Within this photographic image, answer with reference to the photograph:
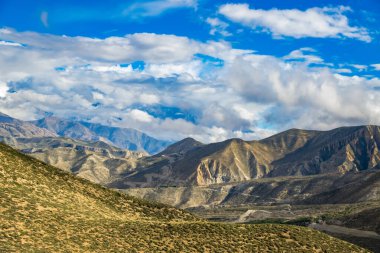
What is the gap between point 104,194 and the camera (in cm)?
8012

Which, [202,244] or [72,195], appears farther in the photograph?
[72,195]

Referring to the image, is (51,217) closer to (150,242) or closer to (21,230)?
(21,230)

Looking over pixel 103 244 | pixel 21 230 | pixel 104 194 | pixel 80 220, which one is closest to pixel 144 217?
pixel 104 194

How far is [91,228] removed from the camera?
58094mm

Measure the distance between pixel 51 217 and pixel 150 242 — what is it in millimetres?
13149

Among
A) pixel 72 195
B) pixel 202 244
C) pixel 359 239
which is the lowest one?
pixel 359 239

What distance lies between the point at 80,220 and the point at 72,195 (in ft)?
39.1

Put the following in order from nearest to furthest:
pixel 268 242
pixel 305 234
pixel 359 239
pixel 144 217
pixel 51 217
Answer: pixel 51 217 < pixel 268 242 < pixel 305 234 < pixel 144 217 < pixel 359 239

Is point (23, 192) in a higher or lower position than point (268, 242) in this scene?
higher

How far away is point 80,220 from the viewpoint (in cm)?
6044

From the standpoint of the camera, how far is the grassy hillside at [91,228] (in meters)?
52.5

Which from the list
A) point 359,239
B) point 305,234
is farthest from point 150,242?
point 359,239

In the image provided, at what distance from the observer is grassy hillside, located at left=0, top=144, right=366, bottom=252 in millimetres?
52469

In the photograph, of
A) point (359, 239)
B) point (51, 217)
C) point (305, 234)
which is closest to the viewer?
point (51, 217)
